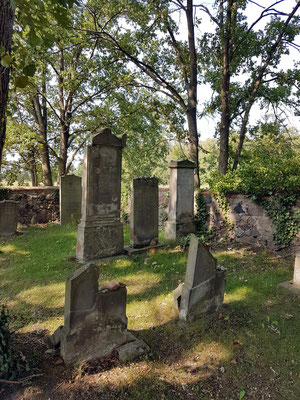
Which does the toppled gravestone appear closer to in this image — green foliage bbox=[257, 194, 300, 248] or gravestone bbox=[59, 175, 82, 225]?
green foliage bbox=[257, 194, 300, 248]

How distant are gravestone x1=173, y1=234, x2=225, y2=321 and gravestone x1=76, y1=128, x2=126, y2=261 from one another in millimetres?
3004

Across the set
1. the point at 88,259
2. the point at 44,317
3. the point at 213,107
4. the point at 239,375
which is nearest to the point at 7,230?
the point at 88,259

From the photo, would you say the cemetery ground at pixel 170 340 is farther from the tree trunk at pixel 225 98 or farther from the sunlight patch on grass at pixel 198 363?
the tree trunk at pixel 225 98

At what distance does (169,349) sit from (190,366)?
1.07ft

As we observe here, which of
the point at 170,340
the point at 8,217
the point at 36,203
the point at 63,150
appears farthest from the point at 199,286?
the point at 63,150

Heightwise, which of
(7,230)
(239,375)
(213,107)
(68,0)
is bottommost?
(239,375)

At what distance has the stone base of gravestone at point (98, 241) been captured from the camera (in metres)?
5.95

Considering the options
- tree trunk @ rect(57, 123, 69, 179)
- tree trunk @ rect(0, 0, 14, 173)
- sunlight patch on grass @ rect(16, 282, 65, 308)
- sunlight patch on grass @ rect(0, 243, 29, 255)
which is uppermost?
tree trunk @ rect(57, 123, 69, 179)

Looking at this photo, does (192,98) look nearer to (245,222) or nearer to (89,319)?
(245,222)

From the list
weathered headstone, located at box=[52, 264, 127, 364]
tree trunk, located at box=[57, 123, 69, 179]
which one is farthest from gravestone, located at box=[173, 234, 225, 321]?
tree trunk, located at box=[57, 123, 69, 179]

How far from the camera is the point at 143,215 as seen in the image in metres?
7.07

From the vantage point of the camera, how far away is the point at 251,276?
5023 mm

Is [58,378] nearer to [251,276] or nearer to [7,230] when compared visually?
[251,276]

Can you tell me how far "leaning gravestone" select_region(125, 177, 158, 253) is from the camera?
687cm
